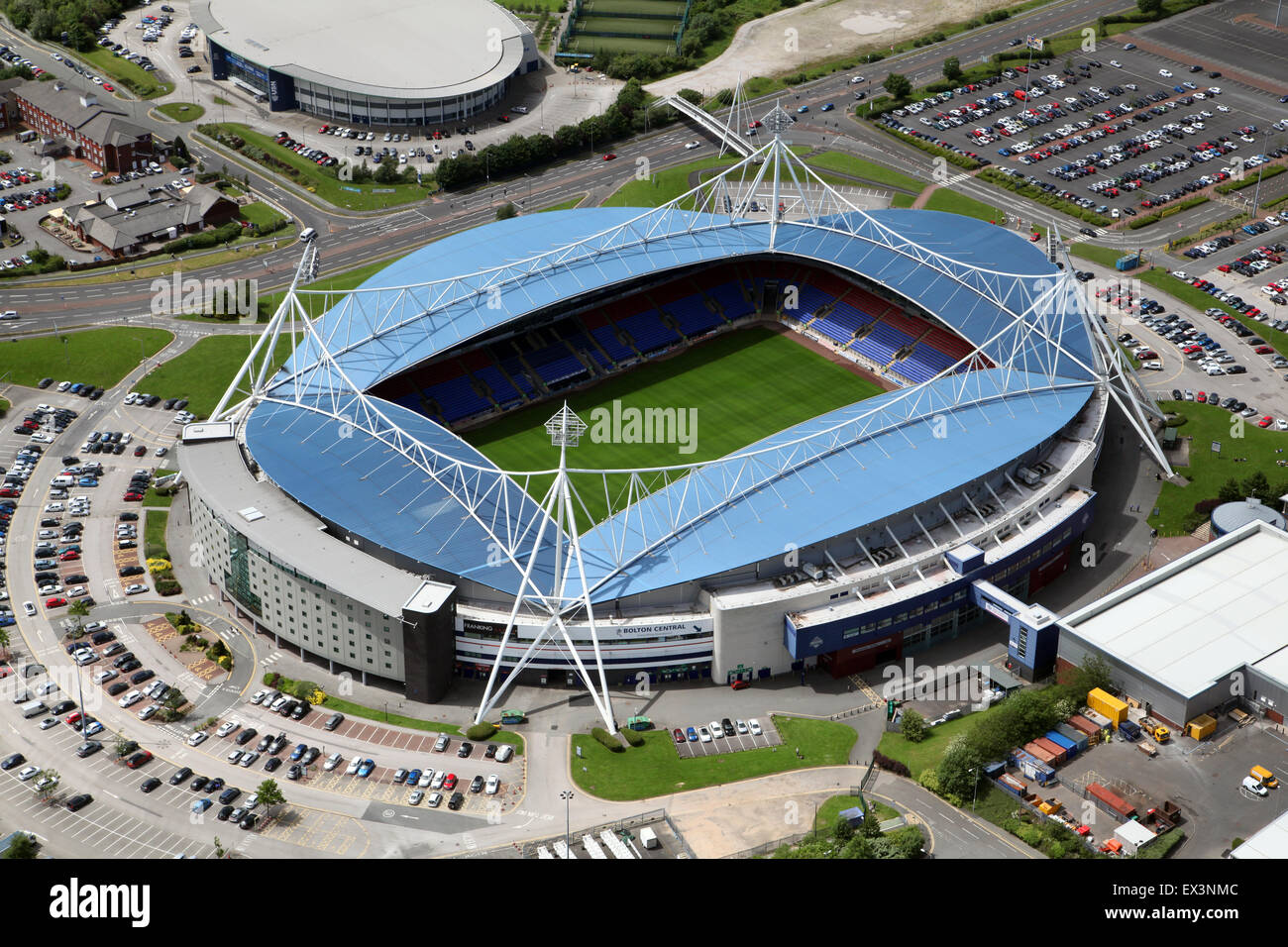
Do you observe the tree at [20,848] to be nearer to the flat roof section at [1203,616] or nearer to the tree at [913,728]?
the tree at [913,728]

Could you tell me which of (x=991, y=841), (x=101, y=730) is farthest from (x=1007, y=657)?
(x=101, y=730)

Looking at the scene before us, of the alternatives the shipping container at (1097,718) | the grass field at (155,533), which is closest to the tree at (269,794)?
the grass field at (155,533)

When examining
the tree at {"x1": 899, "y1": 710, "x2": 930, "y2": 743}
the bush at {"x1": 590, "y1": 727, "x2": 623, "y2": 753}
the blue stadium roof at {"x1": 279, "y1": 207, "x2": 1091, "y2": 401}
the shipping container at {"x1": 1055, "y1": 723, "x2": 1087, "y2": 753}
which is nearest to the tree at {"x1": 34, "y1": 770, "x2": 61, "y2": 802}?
the bush at {"x1": 590, "y1": 727, "x2": 623, "y2": 753}

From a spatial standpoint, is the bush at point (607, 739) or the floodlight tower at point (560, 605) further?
the floodlight tower at point (560, 605)

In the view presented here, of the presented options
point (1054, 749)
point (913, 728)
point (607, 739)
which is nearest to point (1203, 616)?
point (1054, 749)

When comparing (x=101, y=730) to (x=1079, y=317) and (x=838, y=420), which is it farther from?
(x=1079, y=317)

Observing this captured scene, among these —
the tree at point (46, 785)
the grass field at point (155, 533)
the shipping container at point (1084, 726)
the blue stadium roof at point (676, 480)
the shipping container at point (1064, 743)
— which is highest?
the blue stadium roof at point (676, 480)

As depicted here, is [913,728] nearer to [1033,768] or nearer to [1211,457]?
[1033,768]
